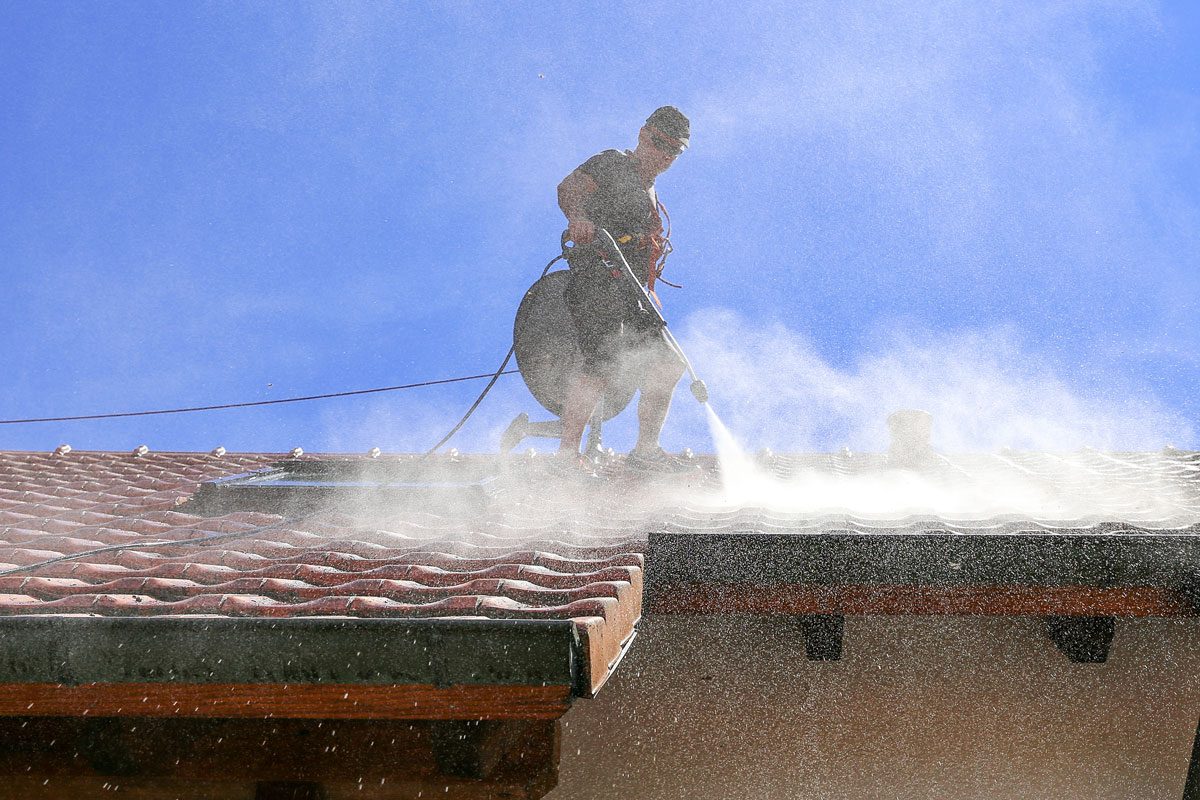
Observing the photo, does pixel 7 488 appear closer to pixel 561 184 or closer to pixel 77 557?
pixel 77 557

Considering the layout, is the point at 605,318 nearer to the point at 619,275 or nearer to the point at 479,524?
the point at 619,275

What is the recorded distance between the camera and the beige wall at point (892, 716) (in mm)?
3176

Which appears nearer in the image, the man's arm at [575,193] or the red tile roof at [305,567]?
the red tile roof at [305,567]

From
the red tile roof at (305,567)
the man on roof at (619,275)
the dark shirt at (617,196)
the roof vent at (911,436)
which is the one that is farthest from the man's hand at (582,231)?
the roof vent at (911,436)

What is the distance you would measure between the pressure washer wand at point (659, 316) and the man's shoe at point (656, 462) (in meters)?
0.42

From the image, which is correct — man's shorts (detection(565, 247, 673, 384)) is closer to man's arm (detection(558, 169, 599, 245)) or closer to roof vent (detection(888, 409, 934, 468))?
man's arm (detection(558, 169, 599, 245))

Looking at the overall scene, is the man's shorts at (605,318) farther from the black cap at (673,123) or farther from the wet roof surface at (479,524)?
the black cap at (673,123)

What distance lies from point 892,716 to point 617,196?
132 inches

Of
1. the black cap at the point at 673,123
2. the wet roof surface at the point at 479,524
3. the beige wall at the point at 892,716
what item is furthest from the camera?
the black cap at the point at 673,123

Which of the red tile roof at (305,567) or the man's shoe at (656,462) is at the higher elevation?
the man's shoe at (656,462)

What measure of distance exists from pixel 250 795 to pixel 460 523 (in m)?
1.47

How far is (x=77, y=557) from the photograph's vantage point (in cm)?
298

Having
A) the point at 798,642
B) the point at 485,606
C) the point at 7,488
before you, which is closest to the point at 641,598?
the point at 485,606

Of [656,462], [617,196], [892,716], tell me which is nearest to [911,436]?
[656,462]
